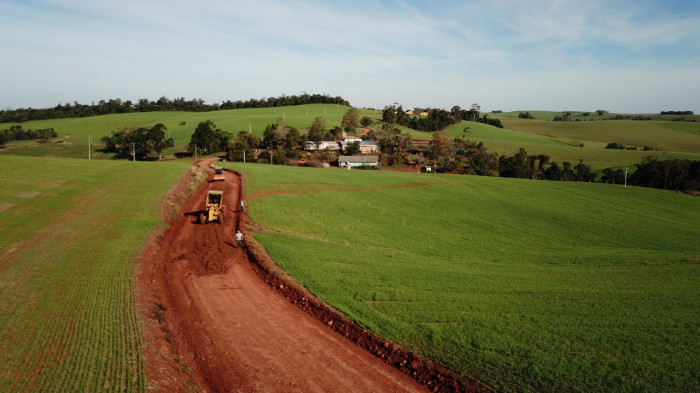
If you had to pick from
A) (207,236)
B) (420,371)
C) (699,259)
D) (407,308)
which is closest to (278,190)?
(207,236)

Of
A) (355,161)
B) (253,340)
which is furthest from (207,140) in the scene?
(253,340)

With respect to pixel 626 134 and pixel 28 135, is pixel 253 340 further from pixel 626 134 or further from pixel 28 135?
pixel 626 134

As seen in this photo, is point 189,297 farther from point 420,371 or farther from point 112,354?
point 420,371

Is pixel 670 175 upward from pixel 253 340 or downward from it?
upward

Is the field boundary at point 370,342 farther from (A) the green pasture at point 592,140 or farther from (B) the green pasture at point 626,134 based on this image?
(B) the green pasture at point 626,134

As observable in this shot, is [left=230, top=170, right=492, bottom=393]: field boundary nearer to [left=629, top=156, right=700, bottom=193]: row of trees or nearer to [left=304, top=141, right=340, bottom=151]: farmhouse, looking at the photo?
[left=629, top=156, right=700, bottom=193]: row of trees

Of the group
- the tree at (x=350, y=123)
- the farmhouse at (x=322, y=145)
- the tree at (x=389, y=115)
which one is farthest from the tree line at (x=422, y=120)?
the farmhouse at (x=322, y=145)

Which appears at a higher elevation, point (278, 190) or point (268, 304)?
point (278, 190)
